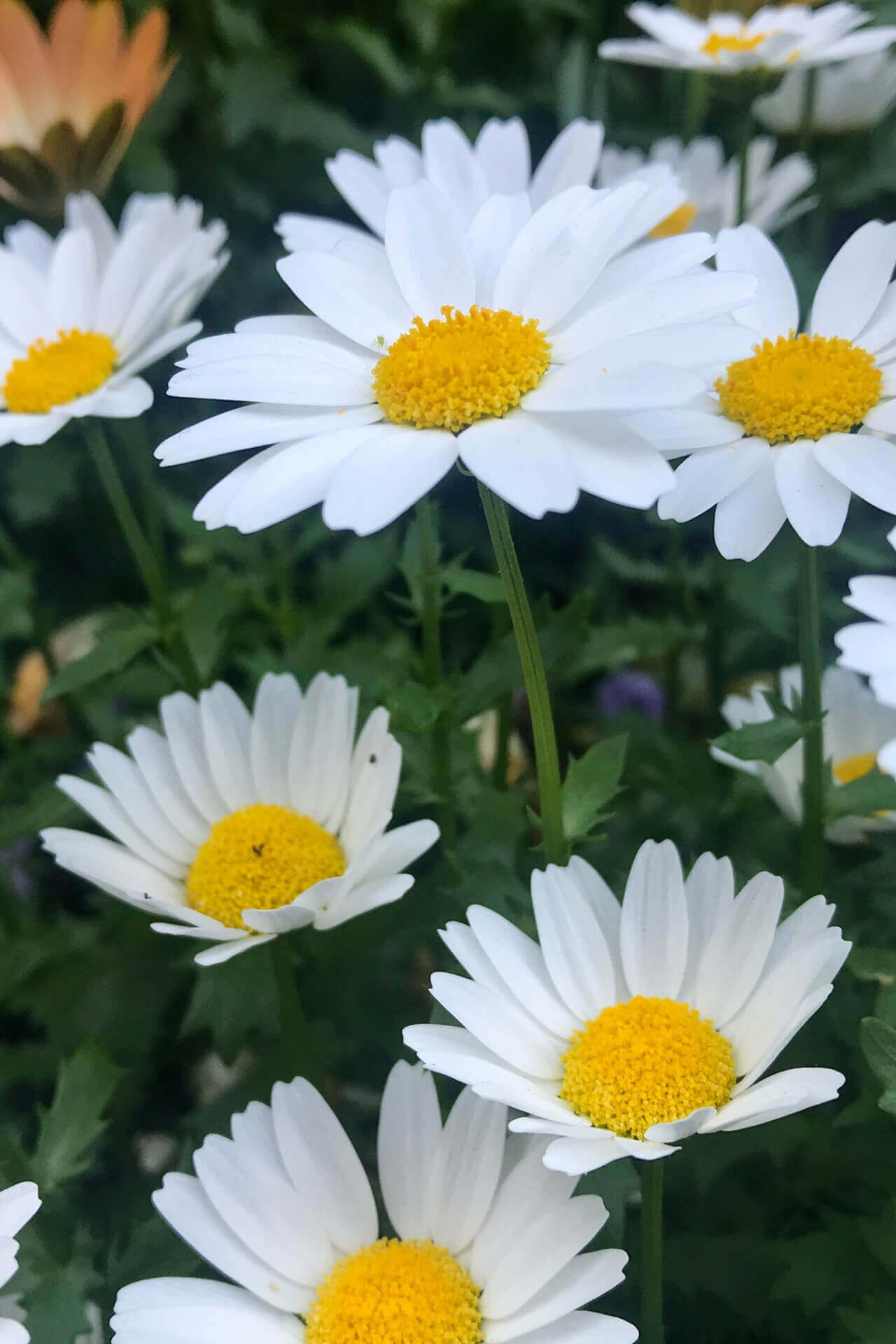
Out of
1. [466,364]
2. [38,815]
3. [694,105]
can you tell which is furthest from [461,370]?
[694,105]

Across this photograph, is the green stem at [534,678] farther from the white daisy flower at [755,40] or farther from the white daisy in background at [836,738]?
the white daisy flower at [755,40]

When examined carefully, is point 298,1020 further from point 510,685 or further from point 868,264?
point 868,264

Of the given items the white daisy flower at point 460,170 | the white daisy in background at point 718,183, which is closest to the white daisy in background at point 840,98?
the white daisy in background at point 718,183

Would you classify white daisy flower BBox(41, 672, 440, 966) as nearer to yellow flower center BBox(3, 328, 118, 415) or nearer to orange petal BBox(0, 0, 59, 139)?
yellow flower center BBox(3, 328, 118, 415)

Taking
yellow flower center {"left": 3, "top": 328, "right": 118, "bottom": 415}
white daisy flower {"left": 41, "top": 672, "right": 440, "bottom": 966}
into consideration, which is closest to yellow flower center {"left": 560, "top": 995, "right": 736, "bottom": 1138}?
white daisy flower {"left": 41, "top": 672, "right": 440, "bottom": 966}

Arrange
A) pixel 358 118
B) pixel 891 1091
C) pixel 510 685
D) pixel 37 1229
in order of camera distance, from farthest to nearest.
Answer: pixel 358 118 → pixel 510 685 → pixel 37 1229 → pixel 891 1091

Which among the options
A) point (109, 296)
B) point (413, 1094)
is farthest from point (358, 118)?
point (413, 1094)
